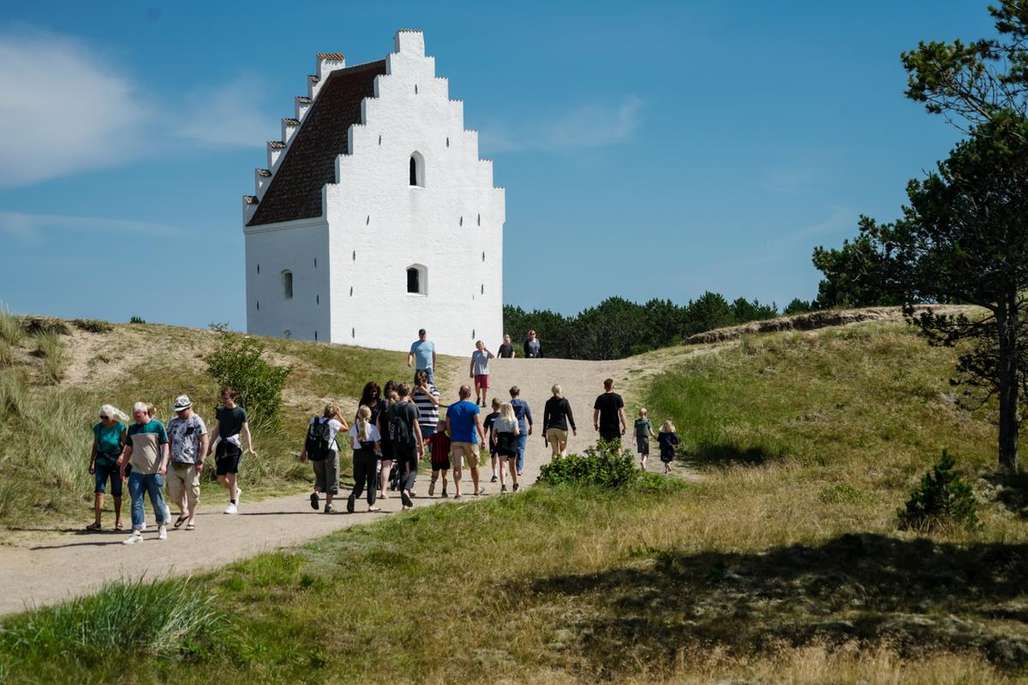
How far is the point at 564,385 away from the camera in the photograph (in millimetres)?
36750

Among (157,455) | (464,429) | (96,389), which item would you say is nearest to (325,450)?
(464,429)

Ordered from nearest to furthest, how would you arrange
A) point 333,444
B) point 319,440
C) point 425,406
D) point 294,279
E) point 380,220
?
point 319,440, point 333,444, point 425,406, point 380,220, point 294,279

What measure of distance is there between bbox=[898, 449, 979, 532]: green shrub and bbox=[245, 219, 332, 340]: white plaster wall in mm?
33201

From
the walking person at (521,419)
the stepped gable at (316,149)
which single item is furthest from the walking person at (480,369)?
the stepped gable at (316,149)

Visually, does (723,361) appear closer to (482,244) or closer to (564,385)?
(564,385)

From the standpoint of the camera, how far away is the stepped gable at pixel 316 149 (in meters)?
50.7

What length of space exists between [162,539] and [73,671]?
5631 mm

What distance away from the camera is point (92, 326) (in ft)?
121

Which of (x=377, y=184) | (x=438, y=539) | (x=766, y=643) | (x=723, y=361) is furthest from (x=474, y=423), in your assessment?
(x=377, y=184)

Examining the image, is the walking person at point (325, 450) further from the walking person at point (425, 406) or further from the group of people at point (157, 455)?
the walking person at point (425, 406)

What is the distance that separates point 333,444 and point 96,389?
1510 cm

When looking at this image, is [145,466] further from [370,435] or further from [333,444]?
[370,435]

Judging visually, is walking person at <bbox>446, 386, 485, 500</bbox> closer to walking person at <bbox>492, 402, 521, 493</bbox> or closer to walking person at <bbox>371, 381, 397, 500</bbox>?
walking person at <bbox>492, 402, 521, 493</bbox>

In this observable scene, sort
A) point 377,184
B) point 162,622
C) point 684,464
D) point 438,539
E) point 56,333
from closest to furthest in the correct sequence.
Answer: point 162,622 → point 438,539 → point 684,464 → point 56,333 → point 377,184
